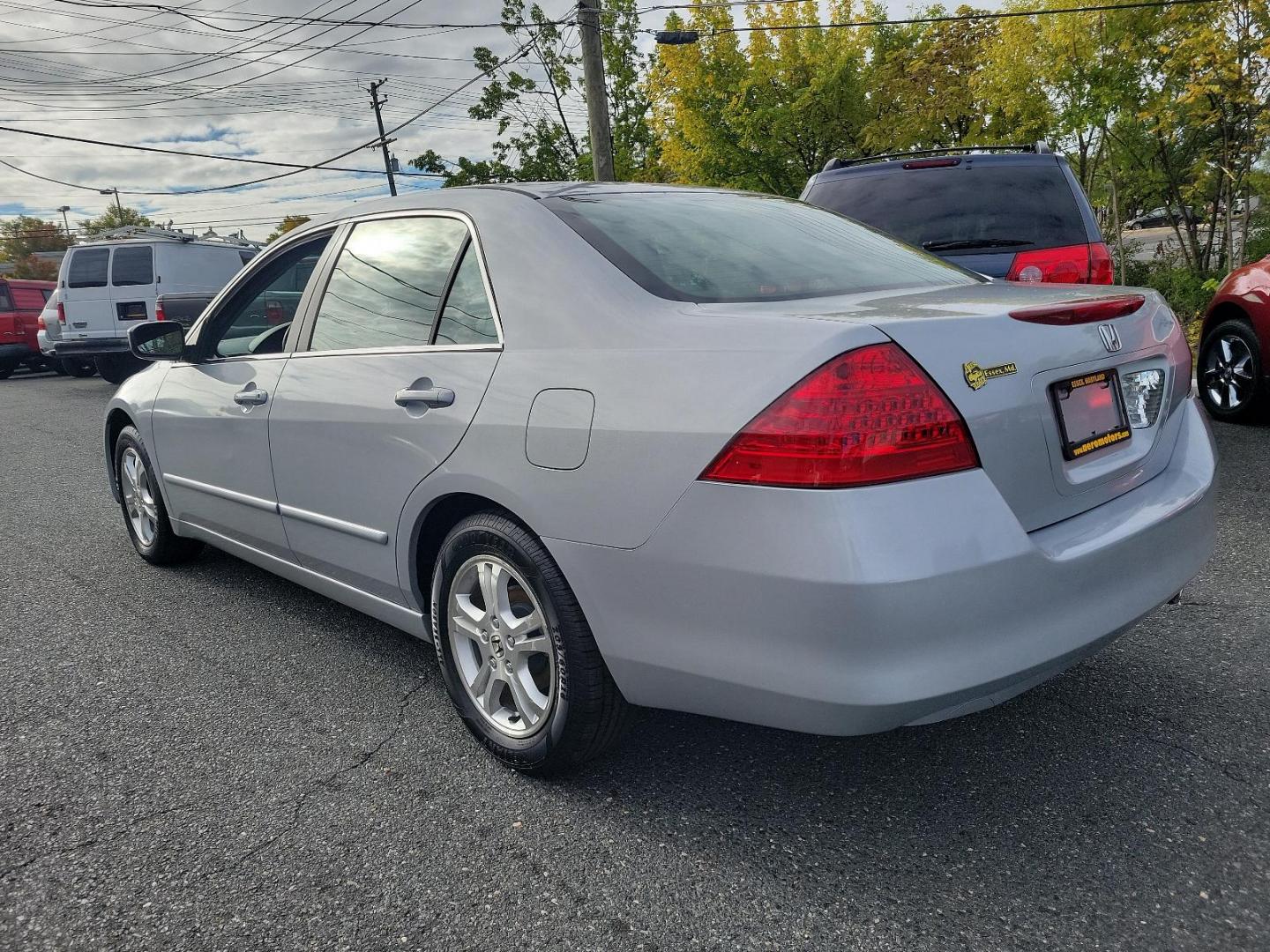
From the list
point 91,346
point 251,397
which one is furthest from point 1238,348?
point 91,346

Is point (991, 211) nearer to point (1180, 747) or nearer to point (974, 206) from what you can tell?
point (974, 206)

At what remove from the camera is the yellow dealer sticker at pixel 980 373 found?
6.39ft

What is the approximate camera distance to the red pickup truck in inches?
737

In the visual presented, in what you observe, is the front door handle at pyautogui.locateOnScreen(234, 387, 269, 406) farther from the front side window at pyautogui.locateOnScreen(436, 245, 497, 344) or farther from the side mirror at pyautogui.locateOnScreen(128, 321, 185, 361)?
the front side window at pyautogui.locateOnScreen(436, 245, 497, 344)

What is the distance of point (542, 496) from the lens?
2.28 m

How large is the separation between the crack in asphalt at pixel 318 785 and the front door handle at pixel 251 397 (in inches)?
44.3

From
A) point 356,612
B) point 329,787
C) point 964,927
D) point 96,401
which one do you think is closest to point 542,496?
point 329,787

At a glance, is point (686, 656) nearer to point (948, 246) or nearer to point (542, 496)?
point (542, 496)

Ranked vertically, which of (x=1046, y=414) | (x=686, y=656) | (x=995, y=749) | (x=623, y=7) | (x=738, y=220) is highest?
(x=623, y=7)

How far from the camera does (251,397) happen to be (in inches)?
137

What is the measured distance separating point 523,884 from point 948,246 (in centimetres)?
410

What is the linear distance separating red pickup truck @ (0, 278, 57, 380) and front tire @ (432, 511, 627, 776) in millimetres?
19148

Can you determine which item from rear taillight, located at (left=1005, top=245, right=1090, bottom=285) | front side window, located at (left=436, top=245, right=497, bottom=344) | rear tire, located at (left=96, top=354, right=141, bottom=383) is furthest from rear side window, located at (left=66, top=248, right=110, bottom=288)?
front side window, located at (left=436, top=245, right=497, bottom=344)

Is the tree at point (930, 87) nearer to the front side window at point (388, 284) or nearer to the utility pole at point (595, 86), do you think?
the utility pole at point (595, 86)
